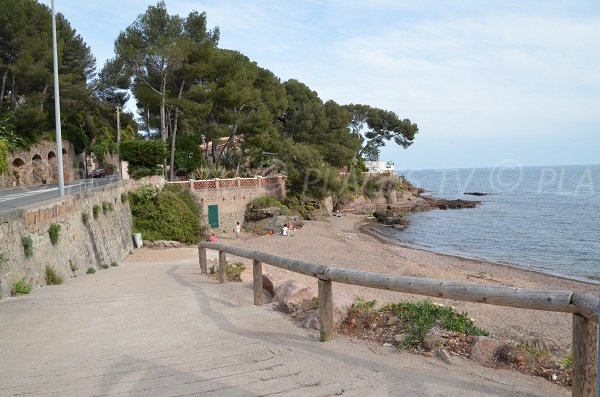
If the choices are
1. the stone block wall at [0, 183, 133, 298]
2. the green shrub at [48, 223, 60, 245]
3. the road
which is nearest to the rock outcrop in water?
the stone block wall at [0, 183, 133, 298]

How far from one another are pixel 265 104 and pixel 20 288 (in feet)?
113

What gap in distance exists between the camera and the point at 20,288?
9102mm

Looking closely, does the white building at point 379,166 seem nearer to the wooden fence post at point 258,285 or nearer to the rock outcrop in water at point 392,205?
the rock outcrop in water at point 392,205

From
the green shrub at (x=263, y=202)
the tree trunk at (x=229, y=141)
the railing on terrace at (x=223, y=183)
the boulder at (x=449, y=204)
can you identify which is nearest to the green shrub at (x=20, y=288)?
the railing on terrace at (x=223, y=183)

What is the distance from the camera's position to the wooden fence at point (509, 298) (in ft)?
11.0

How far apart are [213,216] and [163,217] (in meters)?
6.16

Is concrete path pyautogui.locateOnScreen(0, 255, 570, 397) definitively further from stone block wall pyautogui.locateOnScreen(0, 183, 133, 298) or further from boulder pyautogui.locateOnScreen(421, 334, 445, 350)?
stone block wall pyautogui.locateOnScreen(0, 183, 133, 298)

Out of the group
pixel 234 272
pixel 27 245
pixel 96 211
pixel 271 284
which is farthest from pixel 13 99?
pixel 271 284

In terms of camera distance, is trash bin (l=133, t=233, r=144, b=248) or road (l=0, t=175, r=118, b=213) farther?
trash bin (l=133, t=233, r=144, b=248)

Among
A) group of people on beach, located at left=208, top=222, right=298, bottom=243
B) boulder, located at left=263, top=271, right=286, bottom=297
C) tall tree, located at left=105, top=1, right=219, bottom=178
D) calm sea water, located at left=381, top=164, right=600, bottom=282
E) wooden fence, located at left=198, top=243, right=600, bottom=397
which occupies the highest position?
tall tree, located at left=105, top=1, right=219, bottom=178

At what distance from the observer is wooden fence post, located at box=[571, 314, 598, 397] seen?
3324mm

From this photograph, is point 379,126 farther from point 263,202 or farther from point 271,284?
point 271,284

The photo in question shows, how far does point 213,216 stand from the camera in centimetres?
3269

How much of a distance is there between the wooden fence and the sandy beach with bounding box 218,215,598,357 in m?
6.88
